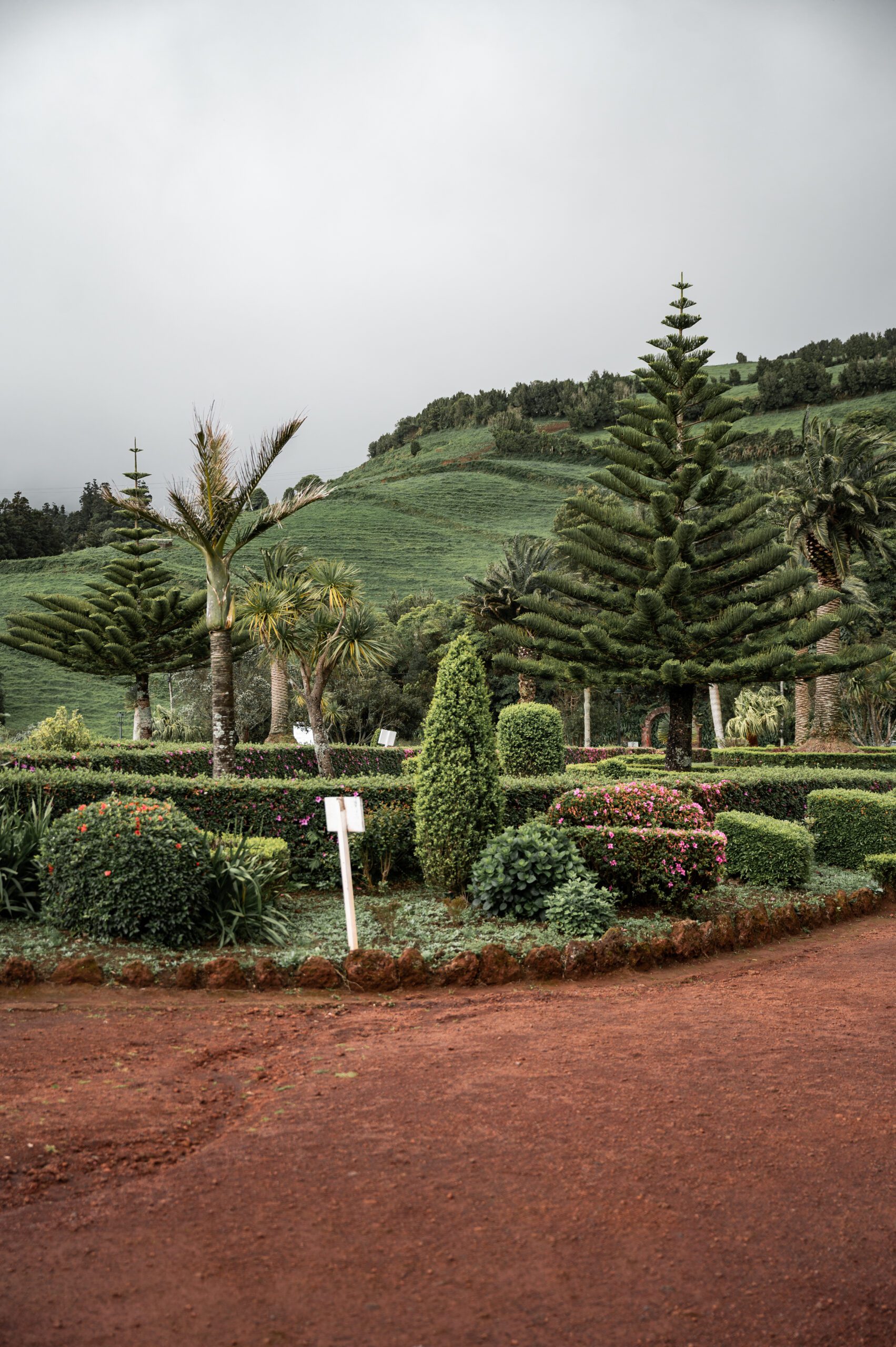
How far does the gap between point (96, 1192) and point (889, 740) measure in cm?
3373

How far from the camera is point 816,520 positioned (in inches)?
898

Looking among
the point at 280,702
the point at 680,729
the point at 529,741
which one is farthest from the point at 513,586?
the point at 529,741

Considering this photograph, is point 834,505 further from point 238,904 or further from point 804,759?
point 238,904

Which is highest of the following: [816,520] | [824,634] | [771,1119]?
[816,520]

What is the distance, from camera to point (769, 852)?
8219 mm

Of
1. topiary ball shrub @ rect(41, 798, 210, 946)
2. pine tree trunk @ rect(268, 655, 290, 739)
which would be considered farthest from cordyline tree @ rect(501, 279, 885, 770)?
topiary ball shrub @ rect(41, 798, 210, 946)

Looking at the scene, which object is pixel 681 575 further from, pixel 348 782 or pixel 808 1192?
pixel 808 1192

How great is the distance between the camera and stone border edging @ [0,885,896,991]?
485 cm

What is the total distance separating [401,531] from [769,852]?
58524 mm

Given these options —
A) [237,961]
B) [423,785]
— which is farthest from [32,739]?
[237,961]

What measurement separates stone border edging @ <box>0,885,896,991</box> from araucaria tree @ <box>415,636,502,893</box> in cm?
138

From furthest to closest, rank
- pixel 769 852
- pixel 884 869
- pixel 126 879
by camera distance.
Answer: pixel 884 869
pixel 769 852
pixel 126 879

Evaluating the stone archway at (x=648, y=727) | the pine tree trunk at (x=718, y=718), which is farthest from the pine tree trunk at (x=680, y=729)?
the stone archway at (x=648, y=727)

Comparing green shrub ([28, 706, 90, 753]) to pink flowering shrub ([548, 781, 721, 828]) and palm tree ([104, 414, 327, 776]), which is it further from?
pink flowering shrub ([548, 781, 721, 828])
